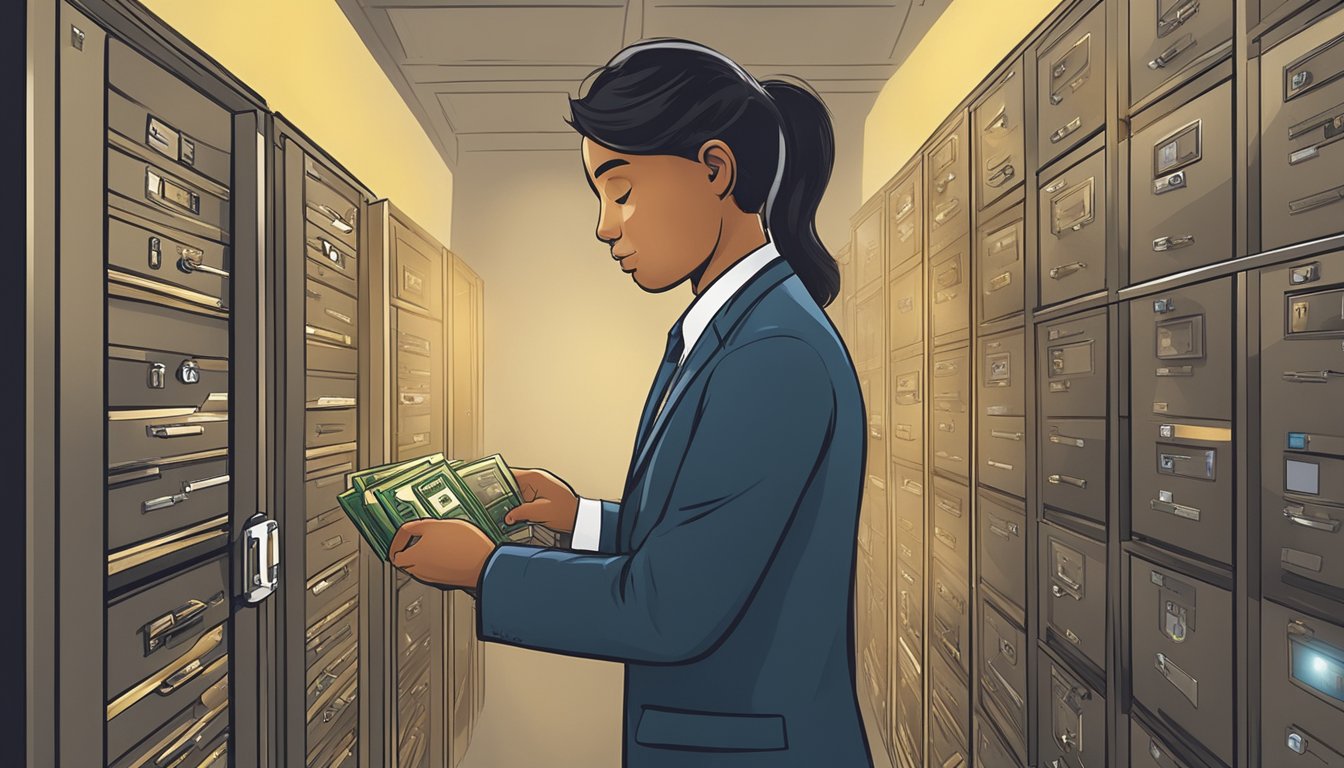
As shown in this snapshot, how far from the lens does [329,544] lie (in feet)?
5.14

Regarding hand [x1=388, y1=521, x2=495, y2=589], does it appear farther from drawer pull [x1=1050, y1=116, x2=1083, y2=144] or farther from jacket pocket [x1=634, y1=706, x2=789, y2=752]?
drawer pull [x1=1050, y1=116, x2=1083, y2=144]

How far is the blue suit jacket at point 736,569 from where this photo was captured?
3.49ft

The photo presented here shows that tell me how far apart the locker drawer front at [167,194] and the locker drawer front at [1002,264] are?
1.60 meters

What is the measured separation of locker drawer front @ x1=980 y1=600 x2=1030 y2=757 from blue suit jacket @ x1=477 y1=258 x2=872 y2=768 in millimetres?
490

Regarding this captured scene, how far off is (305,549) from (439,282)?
29.0 inches

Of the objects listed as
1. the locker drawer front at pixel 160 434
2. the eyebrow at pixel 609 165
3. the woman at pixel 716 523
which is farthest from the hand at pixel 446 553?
the eyebrow at pixel 609 165

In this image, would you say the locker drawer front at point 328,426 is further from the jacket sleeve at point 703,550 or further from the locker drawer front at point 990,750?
the locker drawer front at point 990,750

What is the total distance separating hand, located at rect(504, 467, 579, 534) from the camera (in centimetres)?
164

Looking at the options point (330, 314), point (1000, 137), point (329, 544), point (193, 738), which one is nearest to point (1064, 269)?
point (1000, 137)

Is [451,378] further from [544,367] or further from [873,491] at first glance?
[873,491]

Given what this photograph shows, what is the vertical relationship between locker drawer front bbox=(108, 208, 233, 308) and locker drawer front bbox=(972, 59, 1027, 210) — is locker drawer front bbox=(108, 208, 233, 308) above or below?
below

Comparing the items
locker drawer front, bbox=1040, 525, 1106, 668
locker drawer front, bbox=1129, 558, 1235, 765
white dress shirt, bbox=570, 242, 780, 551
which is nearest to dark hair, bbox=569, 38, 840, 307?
white dress shirt, bbox=570, 242, 780, 551
